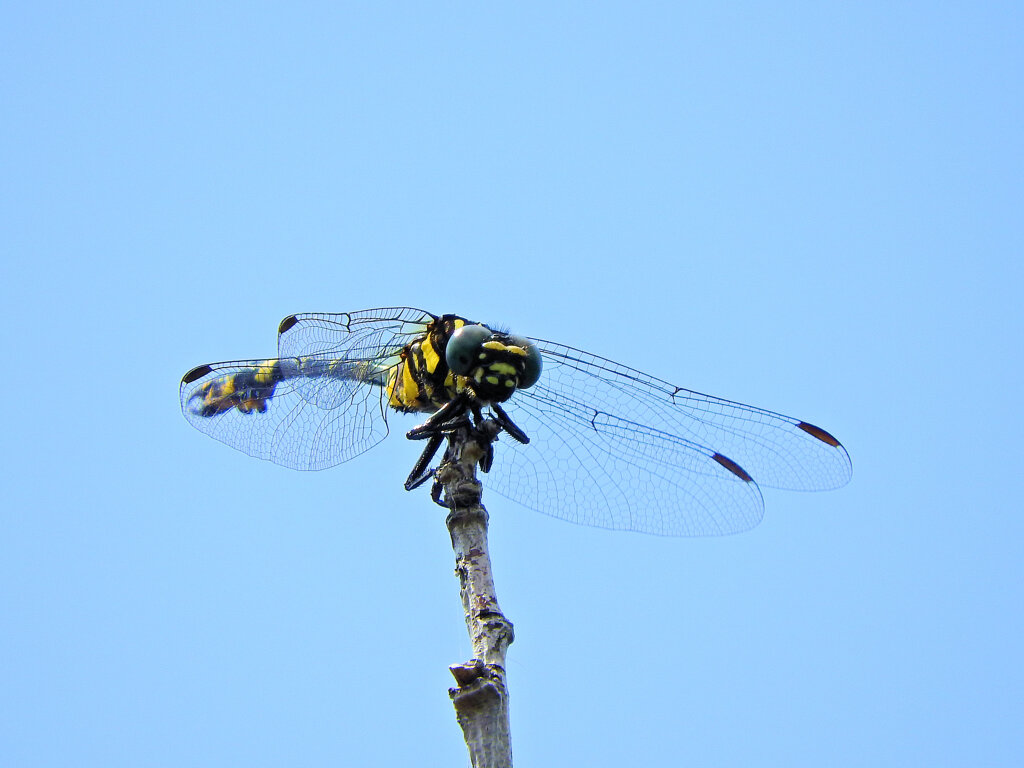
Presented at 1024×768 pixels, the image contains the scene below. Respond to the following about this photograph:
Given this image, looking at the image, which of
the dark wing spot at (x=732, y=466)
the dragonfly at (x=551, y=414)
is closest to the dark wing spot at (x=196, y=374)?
the dragonfly at (x=551, y=414)

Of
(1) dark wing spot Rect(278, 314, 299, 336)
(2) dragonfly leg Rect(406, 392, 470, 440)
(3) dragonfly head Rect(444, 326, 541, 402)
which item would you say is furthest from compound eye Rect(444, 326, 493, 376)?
(1) dark wing spot Rect(278, 314, 299, 336)

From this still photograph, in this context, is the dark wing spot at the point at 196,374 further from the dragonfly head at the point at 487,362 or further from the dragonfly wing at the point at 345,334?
the dragonfly head at the point at 487,362

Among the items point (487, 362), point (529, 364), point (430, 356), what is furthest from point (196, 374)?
point (529, 364)

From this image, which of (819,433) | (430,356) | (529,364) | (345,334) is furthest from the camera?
(819,433)

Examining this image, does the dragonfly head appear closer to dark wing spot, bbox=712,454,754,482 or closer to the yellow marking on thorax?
the yellow marking on thorax

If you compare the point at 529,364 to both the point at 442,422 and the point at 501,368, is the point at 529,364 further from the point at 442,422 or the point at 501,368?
the point at 442,422

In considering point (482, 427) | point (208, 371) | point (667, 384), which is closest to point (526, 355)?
point (482, 427)

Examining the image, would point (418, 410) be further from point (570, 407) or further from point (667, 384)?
point (667, 384)
